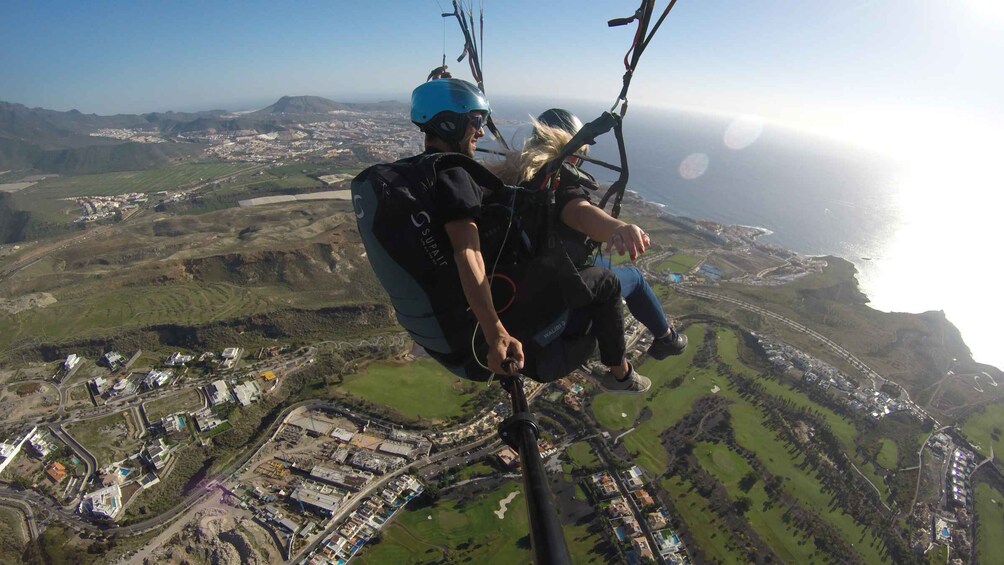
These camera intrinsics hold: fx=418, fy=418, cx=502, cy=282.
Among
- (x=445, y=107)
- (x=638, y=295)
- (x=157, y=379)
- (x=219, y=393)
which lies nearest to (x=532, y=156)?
(x=445, y=107)

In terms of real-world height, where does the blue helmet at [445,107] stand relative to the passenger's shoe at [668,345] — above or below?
above

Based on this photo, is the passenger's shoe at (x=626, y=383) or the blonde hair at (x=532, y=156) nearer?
the blonde hair at (x=532, y=156)

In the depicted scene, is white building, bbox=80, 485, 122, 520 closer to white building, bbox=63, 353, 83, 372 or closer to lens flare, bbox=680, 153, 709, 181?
white building, bbox=63, 353, 83, 372

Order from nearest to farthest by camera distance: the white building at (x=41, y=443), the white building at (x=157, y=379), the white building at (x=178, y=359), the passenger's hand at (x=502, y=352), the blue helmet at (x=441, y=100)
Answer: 1. the passenger's hand at (x=502, y=352)
2. the blue helmet at (x=441, y=100)
3. the white building at (x=41, y=443)
4. the white building at (x=157, y=379)
5. the white building at (x=178, y=359)

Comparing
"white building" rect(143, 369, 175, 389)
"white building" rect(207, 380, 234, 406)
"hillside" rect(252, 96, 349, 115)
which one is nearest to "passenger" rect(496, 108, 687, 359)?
"white building" rect(207, 380, 234, 406)

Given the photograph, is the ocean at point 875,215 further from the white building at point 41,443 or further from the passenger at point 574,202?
the white building at point 41,443

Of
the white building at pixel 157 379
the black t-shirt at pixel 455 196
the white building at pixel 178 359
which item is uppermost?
the black t-shirt at pixel 455 196

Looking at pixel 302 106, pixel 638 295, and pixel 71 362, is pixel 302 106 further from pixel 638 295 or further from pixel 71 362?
pixel 638 295

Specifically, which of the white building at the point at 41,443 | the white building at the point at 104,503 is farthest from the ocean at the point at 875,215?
the white building at the point at 41,443
